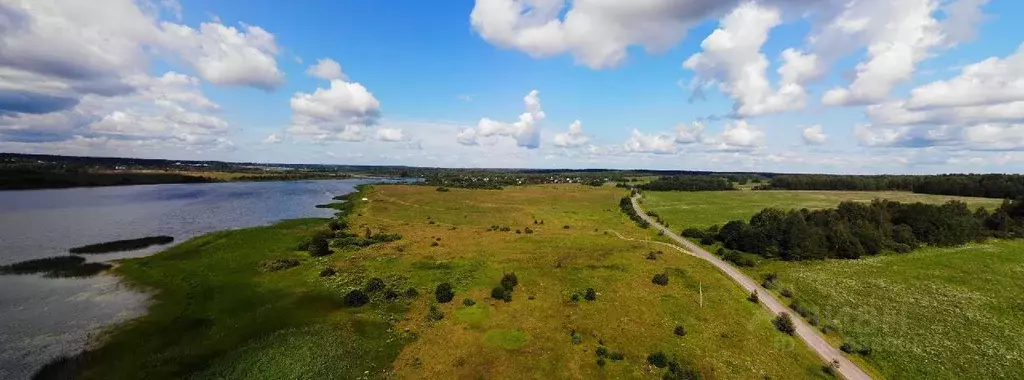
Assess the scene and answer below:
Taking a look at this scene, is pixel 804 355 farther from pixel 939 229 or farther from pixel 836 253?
pixel 939 229

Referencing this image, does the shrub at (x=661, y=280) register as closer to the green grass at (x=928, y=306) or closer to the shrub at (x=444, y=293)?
the green grass at (x=928, y=306)

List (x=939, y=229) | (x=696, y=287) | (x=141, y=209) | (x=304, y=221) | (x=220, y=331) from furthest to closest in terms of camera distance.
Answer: (x=141, y=209)
(x=304, y=221)
(x=939, y=229)
(x=696, y=287)
(x=220, y=331)

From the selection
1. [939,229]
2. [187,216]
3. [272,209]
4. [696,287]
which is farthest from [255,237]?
[939,229]

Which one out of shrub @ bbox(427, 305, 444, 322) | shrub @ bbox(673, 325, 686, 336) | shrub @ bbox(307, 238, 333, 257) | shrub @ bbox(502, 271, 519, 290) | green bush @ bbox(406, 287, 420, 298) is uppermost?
shrub @ bbox(307, 238, 333, 257)

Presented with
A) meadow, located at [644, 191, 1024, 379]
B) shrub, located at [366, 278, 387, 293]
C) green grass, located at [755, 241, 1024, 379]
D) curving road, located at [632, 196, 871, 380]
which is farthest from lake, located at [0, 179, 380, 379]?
green grass, located at [755, 241, 1024, 379]

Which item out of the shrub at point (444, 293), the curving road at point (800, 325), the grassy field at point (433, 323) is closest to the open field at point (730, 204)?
the curving road at point (800, 325)

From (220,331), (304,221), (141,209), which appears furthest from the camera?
(141,209)

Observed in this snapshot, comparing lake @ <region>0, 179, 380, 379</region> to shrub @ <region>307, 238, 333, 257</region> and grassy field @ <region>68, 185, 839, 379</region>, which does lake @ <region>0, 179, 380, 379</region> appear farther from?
shrub @ <region>307, 238, 333, 257</region>
